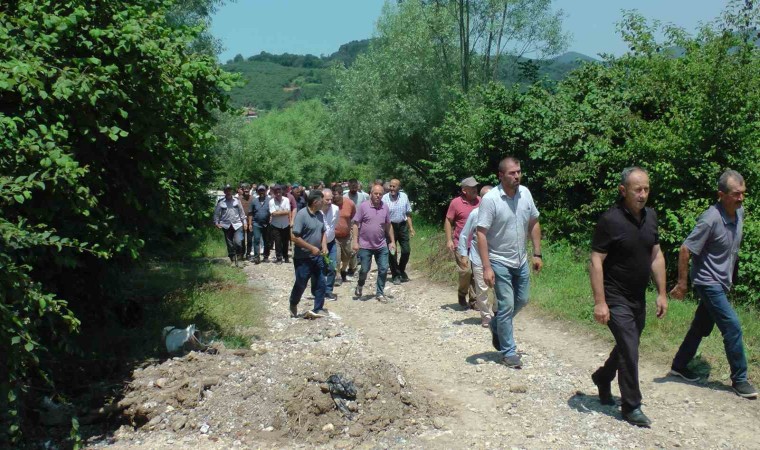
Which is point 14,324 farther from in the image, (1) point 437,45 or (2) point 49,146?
(1) point 437,45

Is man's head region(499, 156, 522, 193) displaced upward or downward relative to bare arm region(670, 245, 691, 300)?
upward

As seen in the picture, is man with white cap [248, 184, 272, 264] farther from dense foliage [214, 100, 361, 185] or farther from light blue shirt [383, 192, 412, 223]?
dense foliage [214, 100, 361, 185]

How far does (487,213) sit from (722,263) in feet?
7.23

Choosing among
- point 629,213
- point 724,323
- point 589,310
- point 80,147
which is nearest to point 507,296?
→ point 629,213

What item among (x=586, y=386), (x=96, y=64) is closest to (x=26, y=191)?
(x=96, y=64)

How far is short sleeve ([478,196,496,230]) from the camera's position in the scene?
7.39 meters

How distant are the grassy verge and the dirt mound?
2927mm

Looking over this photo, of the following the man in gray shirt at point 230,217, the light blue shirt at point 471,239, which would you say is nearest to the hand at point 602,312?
the light blue shirt at point 471,239

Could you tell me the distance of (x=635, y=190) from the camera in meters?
5.81

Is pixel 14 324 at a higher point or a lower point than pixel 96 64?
lower

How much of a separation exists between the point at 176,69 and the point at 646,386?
5.53 m

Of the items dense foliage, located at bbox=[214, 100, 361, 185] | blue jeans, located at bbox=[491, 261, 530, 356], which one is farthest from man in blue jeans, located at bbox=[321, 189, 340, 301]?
dense foliage, located at bbox=[214, 100, 361, 185]

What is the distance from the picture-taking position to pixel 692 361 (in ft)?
24.4

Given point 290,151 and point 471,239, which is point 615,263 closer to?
point 471,239
